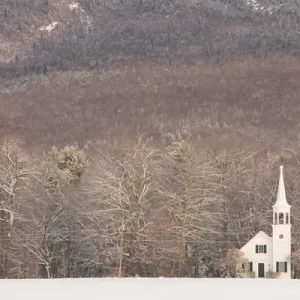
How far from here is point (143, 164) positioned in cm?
8194

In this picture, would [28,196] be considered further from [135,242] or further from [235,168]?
[235,168]

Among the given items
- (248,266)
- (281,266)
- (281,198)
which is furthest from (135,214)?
(281,266)

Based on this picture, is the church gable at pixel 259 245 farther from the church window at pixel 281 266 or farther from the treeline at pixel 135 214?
the treeline at pixel 135 214

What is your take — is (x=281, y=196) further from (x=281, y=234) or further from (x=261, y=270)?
(x=261, y=270)

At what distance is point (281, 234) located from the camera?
7962 centimetres

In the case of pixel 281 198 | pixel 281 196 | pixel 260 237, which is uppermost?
pixel 281 196

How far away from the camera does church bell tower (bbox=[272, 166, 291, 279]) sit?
7912 cm

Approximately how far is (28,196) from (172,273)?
12.4 meters
